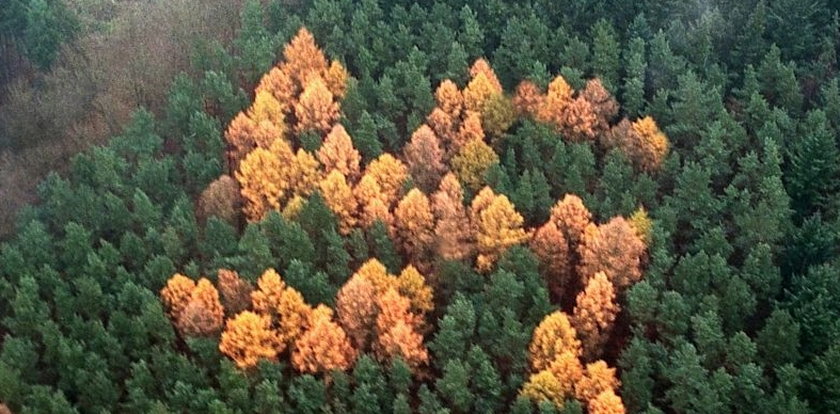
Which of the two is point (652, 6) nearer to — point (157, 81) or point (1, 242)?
point (157, 81)

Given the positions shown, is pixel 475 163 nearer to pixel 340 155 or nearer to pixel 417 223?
pixel 417 223

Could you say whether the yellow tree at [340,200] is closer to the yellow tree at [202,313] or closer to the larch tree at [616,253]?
the yellow tree at [202,313]

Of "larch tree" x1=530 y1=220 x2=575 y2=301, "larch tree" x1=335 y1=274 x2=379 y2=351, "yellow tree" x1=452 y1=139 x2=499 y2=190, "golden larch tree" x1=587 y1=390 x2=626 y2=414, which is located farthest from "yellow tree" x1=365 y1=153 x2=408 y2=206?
"golden larch tree" x1=587 y1=390 x2=626 y2=414

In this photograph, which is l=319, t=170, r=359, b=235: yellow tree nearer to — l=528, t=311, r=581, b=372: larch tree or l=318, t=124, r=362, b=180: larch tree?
l=318, t=124, r=362, b=180: larch tree

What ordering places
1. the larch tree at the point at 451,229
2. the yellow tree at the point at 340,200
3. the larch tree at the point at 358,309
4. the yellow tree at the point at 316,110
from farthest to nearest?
1. the yellow tree at the point at 316,110
2. the yellow tree at the point at 340,200
3. the larch tree at the point at 451,229
4. the larch tree at the point at 358,309

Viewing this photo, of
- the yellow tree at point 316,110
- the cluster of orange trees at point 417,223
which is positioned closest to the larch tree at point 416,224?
the cluster of orange trees at point 417,223

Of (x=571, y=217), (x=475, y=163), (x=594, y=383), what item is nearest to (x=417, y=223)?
(x=475, y=163)

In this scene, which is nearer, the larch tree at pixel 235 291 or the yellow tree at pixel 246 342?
the yellow tree at pixel 246 342
